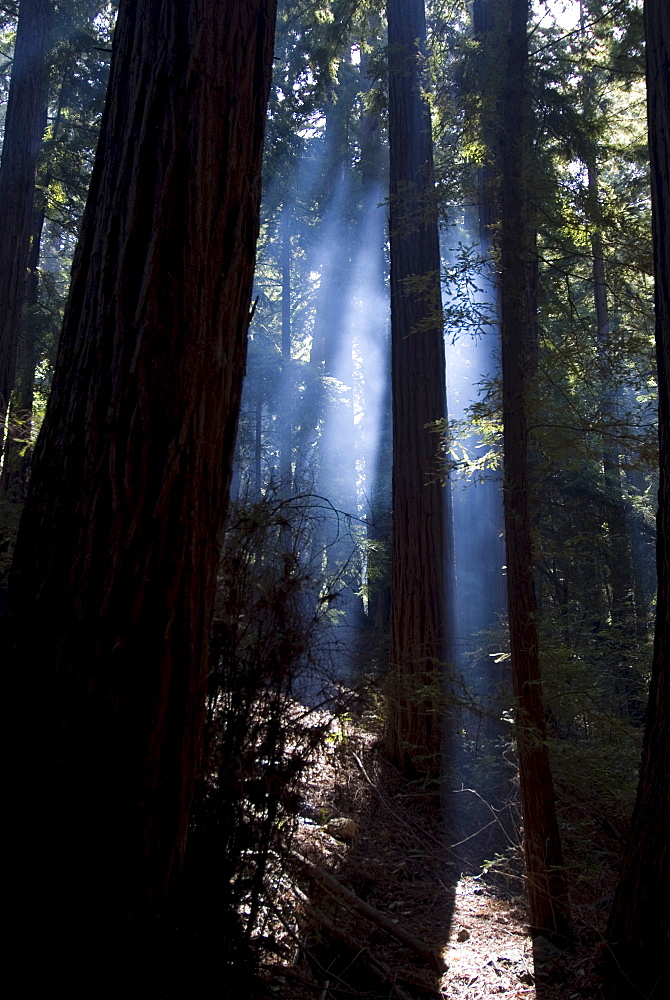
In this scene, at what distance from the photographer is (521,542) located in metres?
4.88

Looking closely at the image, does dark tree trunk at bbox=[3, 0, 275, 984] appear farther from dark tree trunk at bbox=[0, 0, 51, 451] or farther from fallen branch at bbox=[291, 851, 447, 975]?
dark tree trunk at bbox=[0, 0, 51, 451]

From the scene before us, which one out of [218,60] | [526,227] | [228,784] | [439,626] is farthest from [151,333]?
[439,626]

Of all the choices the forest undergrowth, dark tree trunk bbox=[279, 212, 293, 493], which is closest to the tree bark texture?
the forest undergrowth

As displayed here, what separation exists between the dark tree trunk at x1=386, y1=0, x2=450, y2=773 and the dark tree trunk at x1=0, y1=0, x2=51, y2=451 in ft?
18.3

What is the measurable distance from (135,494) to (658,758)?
2.91 m

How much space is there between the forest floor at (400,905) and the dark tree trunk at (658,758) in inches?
13.0

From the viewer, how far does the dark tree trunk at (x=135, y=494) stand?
228cm

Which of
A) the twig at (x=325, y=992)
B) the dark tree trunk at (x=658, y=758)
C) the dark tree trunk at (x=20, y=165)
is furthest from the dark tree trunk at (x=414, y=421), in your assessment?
the dark tree trunk at (x=20, y=165)

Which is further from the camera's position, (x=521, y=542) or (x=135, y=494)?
(x=521, y=542)

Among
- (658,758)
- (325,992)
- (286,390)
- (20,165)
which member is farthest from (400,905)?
(286,390)

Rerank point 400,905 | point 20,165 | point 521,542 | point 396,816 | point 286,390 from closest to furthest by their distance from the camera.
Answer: point 521,542
point 400,905
point 396,816
point 20,165
point 286,390

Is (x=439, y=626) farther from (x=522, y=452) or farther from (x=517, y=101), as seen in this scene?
(x=517, y=101)

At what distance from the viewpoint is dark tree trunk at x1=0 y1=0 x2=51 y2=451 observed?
32.9 ft

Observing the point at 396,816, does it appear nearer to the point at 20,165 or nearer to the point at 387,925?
the point at 387,925
